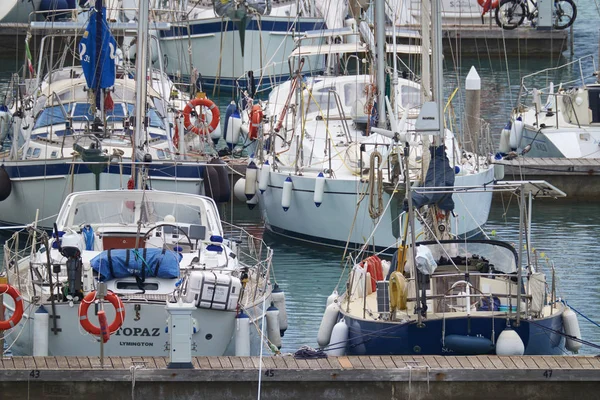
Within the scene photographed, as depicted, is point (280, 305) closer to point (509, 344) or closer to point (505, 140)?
point (509, 344)

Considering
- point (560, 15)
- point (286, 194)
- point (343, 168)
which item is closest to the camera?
point (343, 168)

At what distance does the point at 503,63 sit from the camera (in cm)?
4556

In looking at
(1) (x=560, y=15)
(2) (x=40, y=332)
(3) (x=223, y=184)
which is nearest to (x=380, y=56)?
(3) (x=223, y=184)

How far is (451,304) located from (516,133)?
14.6m

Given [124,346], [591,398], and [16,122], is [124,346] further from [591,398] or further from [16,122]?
[16,122]

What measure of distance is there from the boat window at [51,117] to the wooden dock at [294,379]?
36.2ft

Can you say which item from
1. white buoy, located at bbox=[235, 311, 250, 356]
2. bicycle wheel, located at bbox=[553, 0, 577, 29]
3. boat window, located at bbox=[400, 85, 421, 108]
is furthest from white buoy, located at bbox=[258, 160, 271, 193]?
bicycle wheel, located at bbox=[553, 0, 577, 29]

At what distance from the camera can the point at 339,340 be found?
59.5 ft

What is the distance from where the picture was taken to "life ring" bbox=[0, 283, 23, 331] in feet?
55.9

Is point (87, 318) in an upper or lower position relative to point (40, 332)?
upper

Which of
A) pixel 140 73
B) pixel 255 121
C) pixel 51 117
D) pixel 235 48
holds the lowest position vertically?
pixel 255 121

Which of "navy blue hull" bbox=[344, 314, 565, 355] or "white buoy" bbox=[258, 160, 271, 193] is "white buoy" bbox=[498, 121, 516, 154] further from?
"navy blue hull" bbox=[344, 314, 565, 355]

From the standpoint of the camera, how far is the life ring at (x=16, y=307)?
55.9 ft

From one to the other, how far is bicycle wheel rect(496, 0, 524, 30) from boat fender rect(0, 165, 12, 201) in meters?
22.6
